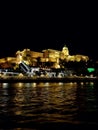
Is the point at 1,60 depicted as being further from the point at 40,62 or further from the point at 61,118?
the point at 61,118

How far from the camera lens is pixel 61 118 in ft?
62.5

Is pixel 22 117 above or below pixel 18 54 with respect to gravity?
below

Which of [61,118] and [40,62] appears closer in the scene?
[61,118]

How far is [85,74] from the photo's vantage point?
163375 mm

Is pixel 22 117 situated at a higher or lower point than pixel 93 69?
lower

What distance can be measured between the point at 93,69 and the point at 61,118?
153988mm

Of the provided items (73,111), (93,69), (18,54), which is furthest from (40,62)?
(73,111)

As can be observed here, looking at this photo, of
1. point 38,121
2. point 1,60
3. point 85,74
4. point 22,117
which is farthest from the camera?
point 1,60

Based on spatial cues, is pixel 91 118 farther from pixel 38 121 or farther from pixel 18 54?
pixel 18 54

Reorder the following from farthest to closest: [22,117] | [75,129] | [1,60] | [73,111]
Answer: [1,60]
[73,111]
[22,117]
[75,129]

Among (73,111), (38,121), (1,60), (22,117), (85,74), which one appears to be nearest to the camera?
(38,121)

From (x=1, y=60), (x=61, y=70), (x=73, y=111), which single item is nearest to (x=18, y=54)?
(x=1, y=60)

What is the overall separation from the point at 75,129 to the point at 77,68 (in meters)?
157

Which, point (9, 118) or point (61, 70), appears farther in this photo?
point (61, 70)
